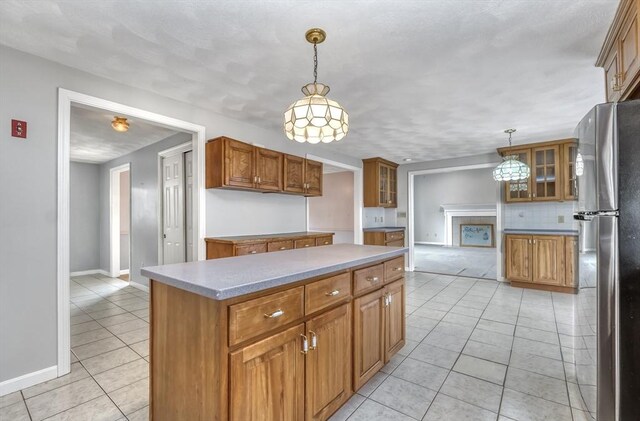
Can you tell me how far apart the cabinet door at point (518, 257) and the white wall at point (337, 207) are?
321cm

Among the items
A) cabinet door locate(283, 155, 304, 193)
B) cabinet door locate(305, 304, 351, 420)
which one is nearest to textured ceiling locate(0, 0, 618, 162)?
cabinet door locate(283, 155, 304, 193)

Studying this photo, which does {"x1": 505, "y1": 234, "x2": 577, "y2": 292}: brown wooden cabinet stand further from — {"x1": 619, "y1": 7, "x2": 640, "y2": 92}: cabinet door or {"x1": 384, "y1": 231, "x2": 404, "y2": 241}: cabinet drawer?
{"x1": 619, "y1": 7, "x2": 640, "y2": 92}: cabinet door

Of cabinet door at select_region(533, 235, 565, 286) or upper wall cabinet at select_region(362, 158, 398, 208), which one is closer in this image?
cabinet door at select_region(533, 235, 565, 286)

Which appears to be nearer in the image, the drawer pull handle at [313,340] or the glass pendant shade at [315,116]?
the drawer pull handle at [313,340]

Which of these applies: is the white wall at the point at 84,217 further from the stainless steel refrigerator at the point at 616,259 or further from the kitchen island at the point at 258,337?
the stainless steel refrigerator at the point at 616,259

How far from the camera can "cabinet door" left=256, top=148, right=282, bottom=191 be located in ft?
11.6

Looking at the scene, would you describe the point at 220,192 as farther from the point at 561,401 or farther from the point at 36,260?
the point at 561,401

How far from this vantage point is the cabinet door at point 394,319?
2.19 metres

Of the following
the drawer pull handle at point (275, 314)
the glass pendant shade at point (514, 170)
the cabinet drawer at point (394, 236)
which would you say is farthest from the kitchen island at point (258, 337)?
the cabinet drawer at point (394, 236)

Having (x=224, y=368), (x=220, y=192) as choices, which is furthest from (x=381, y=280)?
(x=220, y=192)

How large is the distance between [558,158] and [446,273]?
270 centimetres

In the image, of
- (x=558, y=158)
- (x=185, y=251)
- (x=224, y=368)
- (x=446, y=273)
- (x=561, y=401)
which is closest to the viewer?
(x=224, y=368)

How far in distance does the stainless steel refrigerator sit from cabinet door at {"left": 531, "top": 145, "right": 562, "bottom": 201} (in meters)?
3.95

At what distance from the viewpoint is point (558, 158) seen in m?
4.71
